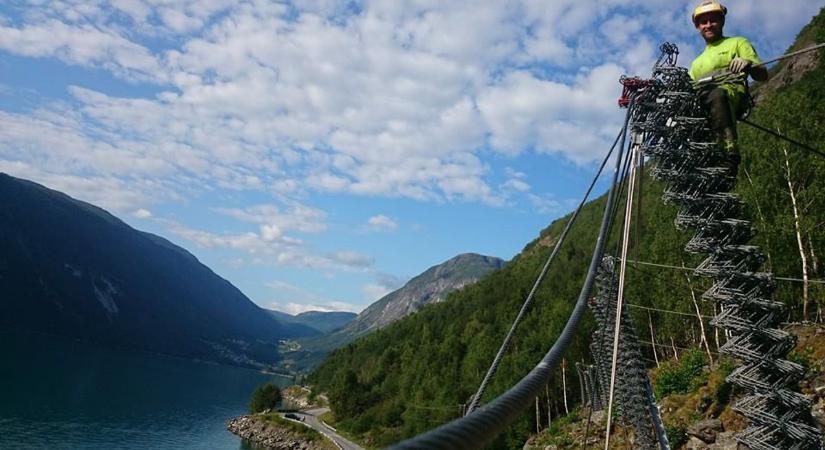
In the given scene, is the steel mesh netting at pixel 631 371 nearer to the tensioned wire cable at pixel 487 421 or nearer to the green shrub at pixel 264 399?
the tensioned wire cable at pixel 487 421

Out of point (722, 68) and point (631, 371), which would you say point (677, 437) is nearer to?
point (631, 371)

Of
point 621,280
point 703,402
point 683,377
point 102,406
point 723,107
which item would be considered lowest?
point 102,406

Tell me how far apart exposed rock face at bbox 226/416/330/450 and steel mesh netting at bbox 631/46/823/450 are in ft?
211

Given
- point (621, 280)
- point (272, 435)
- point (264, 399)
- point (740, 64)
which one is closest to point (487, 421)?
point (621, 280)

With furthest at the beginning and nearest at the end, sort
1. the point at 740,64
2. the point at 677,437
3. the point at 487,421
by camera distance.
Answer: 1. the point at 677,437
2. the point at 740,64
3. the point at 487,421

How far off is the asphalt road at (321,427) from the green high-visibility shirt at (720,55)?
203ft

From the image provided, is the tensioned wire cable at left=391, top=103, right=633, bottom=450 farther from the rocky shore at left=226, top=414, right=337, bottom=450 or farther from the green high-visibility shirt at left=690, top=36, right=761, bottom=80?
the rocky shore at left=226, top=414, right=337, bottom=450

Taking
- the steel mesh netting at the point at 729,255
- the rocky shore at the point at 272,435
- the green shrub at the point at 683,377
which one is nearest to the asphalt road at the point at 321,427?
the rocky shore at the point at 272,435

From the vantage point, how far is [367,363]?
114438 mm

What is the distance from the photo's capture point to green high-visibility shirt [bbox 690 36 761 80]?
24.5 ft

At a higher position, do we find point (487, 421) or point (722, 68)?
point (722, 68)

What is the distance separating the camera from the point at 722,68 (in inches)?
305

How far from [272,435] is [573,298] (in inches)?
1874

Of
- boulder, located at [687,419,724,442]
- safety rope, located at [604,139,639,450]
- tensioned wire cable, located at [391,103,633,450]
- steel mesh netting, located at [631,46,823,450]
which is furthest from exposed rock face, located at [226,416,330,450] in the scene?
tensioned wire cable, located at [391,103,633,450]
